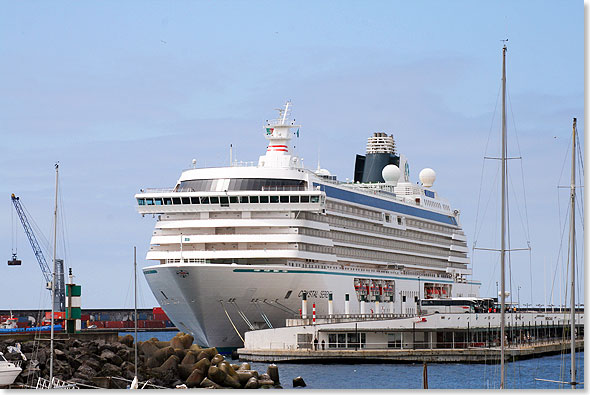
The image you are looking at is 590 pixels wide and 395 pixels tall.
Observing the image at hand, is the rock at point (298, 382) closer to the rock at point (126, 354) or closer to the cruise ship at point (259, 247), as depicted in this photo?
the rock at point (126, 354)

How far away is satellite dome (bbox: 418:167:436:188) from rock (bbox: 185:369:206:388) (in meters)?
44.2

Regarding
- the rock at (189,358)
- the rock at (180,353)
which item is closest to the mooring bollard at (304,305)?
the rock at (180,353)

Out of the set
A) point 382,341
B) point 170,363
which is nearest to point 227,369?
point 170,363

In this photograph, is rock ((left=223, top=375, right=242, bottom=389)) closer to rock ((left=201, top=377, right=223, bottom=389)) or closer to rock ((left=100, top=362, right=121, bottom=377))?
rock ((left=201, top=377, right=223, bottom=389))

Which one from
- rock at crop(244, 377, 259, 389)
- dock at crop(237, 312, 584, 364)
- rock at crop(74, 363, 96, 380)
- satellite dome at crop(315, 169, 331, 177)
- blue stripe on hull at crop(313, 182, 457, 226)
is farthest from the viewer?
satellite dome at crop(315, 169, 331, 177)

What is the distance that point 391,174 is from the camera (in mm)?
81688

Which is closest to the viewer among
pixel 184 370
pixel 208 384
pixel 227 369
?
pixel 208 384

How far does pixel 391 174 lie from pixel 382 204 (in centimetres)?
949

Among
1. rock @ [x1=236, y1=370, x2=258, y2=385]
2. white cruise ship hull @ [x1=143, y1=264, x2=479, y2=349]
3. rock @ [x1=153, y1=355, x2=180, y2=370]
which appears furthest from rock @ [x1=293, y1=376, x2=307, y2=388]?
white cruise ship hull @ [x1=143, y1=264, x2=479, y2=349]

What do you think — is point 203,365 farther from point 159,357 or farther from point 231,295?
point 231,295

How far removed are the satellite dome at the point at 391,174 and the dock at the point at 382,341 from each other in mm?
21217

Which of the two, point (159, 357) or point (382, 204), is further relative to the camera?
point (382, 204)

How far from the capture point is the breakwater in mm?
42125

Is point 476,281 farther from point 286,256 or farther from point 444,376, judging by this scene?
point 444,376
